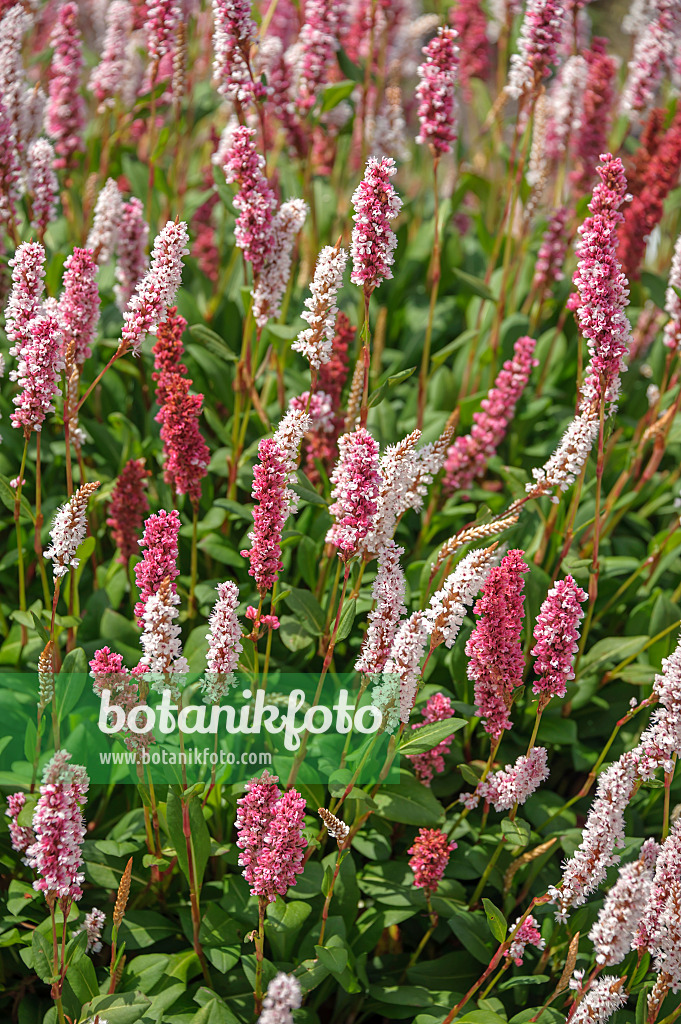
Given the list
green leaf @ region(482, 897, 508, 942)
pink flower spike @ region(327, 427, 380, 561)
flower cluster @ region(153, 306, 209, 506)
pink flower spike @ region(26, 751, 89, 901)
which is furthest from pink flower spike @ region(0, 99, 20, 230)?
green leaf @ region(482, 897, 508, 942)

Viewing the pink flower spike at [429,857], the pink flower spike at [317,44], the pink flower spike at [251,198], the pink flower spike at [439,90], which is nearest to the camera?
the pink flower spike at [429,857]

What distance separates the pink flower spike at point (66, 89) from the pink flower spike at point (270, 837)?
3.19 meters

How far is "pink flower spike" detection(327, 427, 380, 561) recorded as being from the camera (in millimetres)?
2031

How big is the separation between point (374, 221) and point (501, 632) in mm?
1057

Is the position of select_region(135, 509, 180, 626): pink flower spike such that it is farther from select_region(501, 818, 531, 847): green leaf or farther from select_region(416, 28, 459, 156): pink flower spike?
select_region(416, 28, 459, 156): pink flower spike

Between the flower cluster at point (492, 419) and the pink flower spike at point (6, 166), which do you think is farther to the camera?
the flower cluster at point (492, 419)

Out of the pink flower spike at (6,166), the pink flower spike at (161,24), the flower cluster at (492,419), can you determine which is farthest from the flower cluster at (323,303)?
the pink flower spike at (161,24)

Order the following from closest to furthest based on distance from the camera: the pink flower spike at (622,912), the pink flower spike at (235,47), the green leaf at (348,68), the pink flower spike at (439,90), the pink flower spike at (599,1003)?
1. the pink flower spike at (622,912)
2. the pink flower spike at (599,1003)
3. the pink flower spike at (235,47)
4. the pink flower spike at (439,90)
5. the green leaf at (348,68)

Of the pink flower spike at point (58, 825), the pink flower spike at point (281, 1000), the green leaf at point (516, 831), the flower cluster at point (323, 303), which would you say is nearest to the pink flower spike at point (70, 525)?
the pink flower spike at point (58, 825)

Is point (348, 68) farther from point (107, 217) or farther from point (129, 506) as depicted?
point (129, 506)

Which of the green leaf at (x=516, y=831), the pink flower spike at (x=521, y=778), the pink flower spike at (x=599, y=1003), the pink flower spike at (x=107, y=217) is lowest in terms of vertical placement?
the pink flower spike at (x=599, y=1003)

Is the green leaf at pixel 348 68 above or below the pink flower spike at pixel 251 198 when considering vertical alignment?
above

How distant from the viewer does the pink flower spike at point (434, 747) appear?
2531 millimetres

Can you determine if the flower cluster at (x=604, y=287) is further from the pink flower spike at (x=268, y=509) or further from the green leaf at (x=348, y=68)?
the green leaf at (x=348, y=68)
